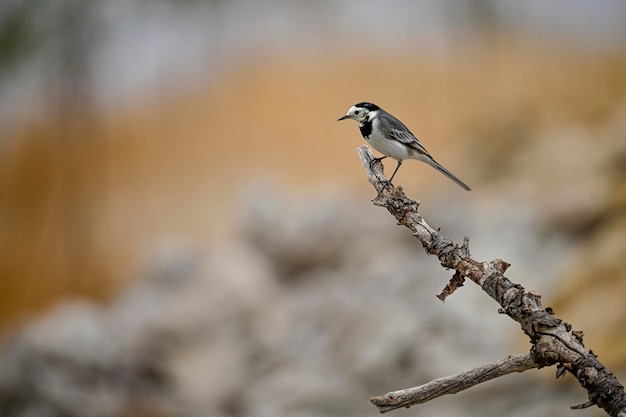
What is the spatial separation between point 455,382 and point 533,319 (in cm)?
17

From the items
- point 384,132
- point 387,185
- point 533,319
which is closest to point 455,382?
point 533,319

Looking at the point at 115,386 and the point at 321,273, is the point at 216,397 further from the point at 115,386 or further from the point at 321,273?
the point at 321,273

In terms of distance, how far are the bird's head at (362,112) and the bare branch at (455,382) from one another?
0.72 metres

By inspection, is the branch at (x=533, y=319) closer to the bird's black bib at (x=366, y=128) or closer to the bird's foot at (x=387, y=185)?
the bird's foot at (x=387, y=185)

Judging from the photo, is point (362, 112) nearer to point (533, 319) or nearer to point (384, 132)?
point (384, 132)

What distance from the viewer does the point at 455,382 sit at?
4.71ft

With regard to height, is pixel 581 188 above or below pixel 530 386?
above

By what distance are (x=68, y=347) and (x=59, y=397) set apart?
287 mm

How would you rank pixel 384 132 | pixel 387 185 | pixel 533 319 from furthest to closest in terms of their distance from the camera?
pixel 384 132
pixel 387 185
pixel 533 319

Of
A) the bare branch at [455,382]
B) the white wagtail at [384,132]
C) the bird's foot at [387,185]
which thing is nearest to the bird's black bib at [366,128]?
the white wagtail at [384,132]

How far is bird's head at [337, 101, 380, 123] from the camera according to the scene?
195cm

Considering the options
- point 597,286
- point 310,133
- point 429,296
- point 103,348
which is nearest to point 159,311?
point 103,348

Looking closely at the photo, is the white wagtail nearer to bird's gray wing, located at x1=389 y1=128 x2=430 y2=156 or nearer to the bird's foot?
bird's gray wing, located at x1=389 y1=128 x2=430 y2=156

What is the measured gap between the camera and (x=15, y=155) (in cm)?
521
